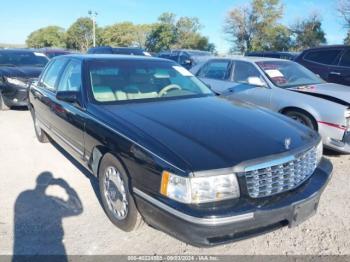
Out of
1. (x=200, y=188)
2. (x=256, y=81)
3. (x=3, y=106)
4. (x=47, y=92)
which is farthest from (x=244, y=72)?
(x=3, y=106)

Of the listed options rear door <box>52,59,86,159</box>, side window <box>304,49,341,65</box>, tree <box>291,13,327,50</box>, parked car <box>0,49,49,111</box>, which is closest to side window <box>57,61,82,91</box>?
rear door <box>52,59,86,159</box>

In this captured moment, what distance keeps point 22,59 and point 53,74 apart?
5604mm

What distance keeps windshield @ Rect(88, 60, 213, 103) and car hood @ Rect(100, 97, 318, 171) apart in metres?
0.25

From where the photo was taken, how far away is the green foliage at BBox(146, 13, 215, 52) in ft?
173

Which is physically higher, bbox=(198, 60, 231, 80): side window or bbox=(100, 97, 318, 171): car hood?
bbox=(198, 60, 231, 80): side window

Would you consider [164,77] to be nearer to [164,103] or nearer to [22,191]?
[164,103]

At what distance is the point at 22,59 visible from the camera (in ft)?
32.0

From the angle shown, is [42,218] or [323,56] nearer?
[42,218]

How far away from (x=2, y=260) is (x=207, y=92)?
110 inches

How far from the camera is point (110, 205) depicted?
3236 mm

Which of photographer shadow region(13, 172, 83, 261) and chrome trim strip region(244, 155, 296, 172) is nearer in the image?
chrome trim strip region(244, 155, 296, 172)

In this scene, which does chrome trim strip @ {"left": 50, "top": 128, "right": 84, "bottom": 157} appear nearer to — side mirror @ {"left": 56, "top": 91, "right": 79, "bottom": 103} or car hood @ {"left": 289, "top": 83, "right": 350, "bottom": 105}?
side mirror @ {"left": 56, "top": 91, "right": 79, "bottom": 103}

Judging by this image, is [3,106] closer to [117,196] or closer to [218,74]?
[218,74]

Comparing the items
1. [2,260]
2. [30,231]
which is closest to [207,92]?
[30,231]
